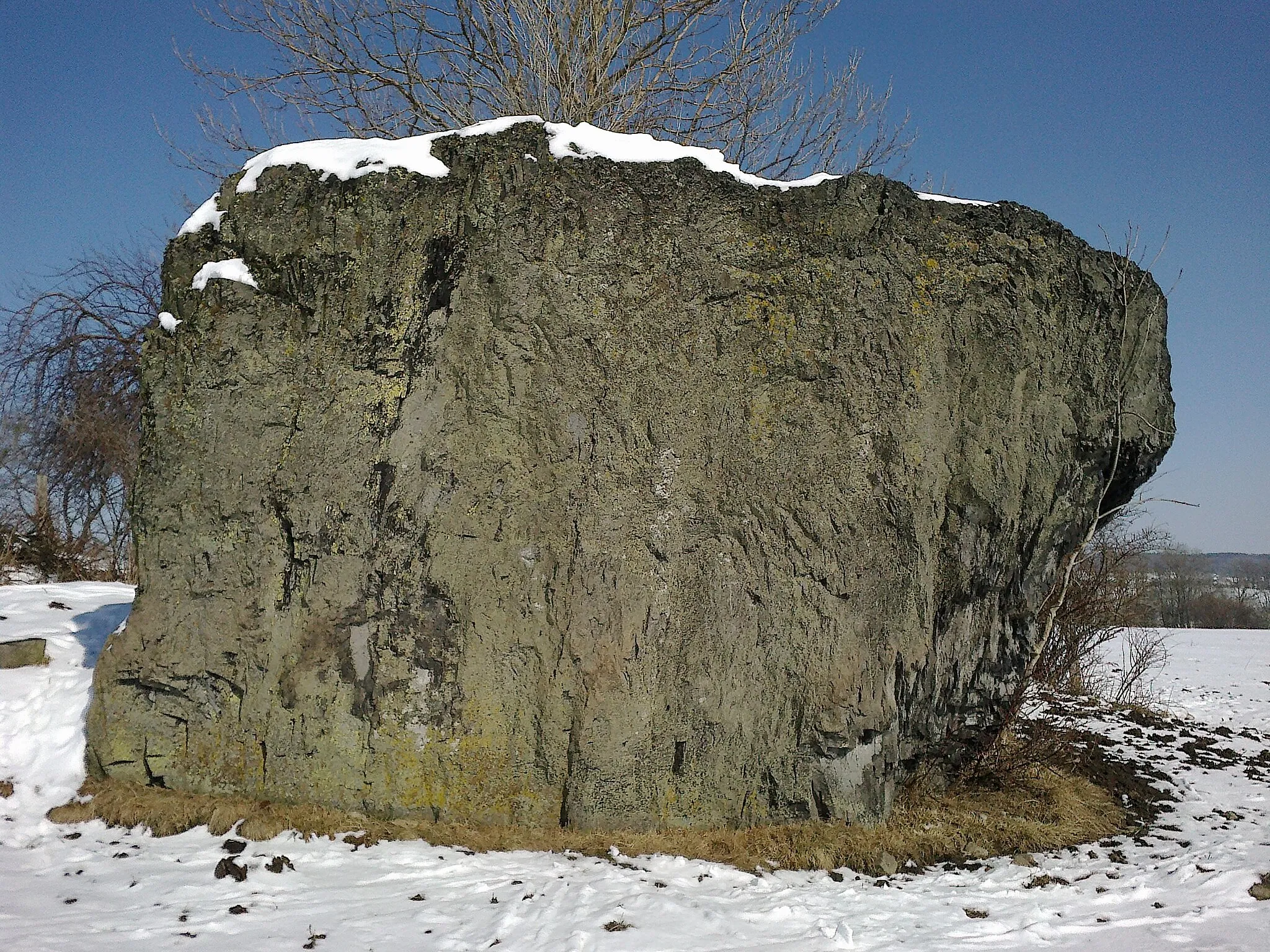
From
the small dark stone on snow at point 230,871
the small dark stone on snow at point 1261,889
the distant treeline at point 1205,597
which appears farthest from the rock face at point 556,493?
the distant treeline at point 1205,597

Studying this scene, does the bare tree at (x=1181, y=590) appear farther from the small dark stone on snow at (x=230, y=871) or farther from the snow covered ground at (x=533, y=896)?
the small dark stone on snow at (x=230, y=871)

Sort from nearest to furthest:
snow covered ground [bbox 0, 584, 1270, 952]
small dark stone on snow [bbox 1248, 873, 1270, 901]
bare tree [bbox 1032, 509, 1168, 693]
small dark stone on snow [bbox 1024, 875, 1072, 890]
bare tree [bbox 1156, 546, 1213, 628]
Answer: snow covered ground [bbox 0, 584, 1270, 952] < small dark stone on snow [bbox 1248, 873, 1270, 901] < small dark stone on snow [bbox 1024, 875, 1072, 890] < bare tree [bbox 1032, 509, 1168, 693] < bare tree [bbox 1156, 546, 1213, 628]

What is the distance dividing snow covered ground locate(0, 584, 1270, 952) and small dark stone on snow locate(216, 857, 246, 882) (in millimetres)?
40

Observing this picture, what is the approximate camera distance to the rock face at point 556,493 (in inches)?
197

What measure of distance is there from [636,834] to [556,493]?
6.51 feet

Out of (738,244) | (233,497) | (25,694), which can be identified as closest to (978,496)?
(738,244)

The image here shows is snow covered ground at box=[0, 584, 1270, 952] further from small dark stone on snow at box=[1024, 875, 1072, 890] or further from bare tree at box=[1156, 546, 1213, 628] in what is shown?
bare tree at box=[1156, 546, 1213, 628]

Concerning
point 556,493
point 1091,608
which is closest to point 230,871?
point 556,493

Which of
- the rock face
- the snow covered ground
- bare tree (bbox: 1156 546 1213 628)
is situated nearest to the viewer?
the snow covered ground

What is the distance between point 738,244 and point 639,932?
12.4 ft

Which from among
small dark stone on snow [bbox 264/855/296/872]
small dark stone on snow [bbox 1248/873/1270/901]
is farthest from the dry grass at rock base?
small dark stone on snow [bbox 1248/873/1270/901]

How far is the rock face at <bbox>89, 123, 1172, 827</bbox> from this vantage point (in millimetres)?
5004

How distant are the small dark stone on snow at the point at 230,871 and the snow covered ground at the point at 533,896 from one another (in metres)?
0.04

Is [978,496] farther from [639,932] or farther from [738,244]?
[639,932]
